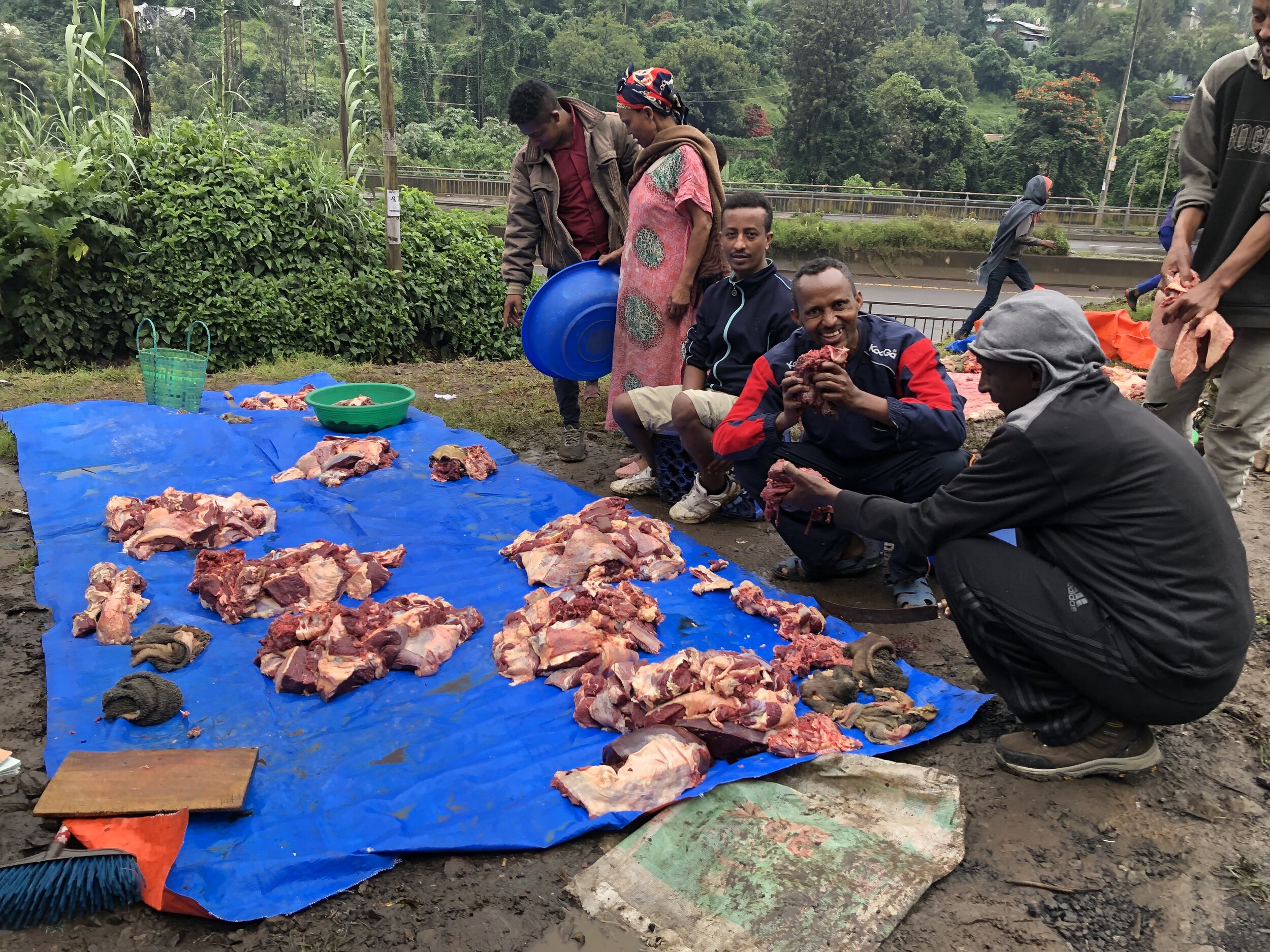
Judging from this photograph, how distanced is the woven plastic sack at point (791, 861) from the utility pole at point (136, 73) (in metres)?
9.30

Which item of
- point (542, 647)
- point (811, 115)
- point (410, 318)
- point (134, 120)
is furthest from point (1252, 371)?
point (811, 115)

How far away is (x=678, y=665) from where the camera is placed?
2938 millimetres

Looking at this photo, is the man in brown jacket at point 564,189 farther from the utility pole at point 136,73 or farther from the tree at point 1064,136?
the tree at point 1064,136

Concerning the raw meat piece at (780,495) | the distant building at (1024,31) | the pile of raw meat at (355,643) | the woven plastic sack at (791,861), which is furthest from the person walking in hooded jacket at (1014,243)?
the distant building at (1024,31)

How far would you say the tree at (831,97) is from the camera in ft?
141

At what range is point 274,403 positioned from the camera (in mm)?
6402

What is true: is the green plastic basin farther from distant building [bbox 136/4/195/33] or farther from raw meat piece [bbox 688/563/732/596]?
distant building [bbox 136/4/195/33]

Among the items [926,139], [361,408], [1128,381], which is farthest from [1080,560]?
[926,139]

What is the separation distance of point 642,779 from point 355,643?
1306 millimetres

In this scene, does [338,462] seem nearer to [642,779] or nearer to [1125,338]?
[642,779]

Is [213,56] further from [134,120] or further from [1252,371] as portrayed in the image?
[1252,371]

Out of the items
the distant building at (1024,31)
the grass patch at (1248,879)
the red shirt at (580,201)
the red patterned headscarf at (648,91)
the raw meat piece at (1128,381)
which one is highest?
the distant building at (1024,31)

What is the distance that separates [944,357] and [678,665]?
750 centimetres

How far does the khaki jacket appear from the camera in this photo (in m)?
5.32
